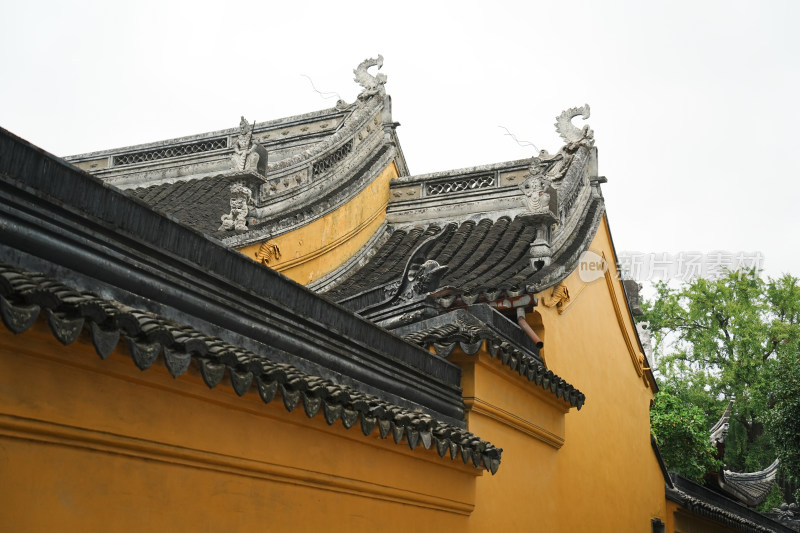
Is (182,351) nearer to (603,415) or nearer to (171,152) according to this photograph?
(603,415)

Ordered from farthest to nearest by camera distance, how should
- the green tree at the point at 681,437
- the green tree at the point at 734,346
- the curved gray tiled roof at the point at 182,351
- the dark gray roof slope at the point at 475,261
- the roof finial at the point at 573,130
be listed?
the green tree at the point at 734,346 < the green tree at the point at 681,437 < the roof finial at the point at 573,130 < the dark gray roof slope at the point at 475,261 < the curved gray tiled roof at the point at 182,351

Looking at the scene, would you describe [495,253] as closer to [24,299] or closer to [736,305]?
[24,299]

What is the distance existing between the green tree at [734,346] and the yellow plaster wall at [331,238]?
14.1 meters

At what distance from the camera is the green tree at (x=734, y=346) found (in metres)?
25.9

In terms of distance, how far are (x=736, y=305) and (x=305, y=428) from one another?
80.5 feet

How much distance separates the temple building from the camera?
3877mm

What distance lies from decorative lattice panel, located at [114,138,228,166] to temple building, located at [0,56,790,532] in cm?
274

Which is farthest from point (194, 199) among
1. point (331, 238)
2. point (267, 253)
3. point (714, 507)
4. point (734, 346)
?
point (734, 346)

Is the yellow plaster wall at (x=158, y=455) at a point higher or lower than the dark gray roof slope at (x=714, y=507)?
lower

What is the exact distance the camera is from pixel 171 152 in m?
17.4

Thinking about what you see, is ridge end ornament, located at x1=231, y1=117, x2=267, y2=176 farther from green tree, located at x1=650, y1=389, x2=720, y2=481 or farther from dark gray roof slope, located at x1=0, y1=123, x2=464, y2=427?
green tree, located at x1=650, y1=389, x2=720, y2=481

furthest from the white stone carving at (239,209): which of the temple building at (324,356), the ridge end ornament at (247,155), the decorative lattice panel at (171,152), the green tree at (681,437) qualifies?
the green tree at (681,437)

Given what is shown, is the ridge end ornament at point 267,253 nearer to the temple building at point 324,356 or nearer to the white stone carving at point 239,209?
the temple building at point 324,356

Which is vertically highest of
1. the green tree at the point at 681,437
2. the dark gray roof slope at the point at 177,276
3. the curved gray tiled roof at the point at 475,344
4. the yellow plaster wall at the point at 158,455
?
the green tree at the point at 681,437
